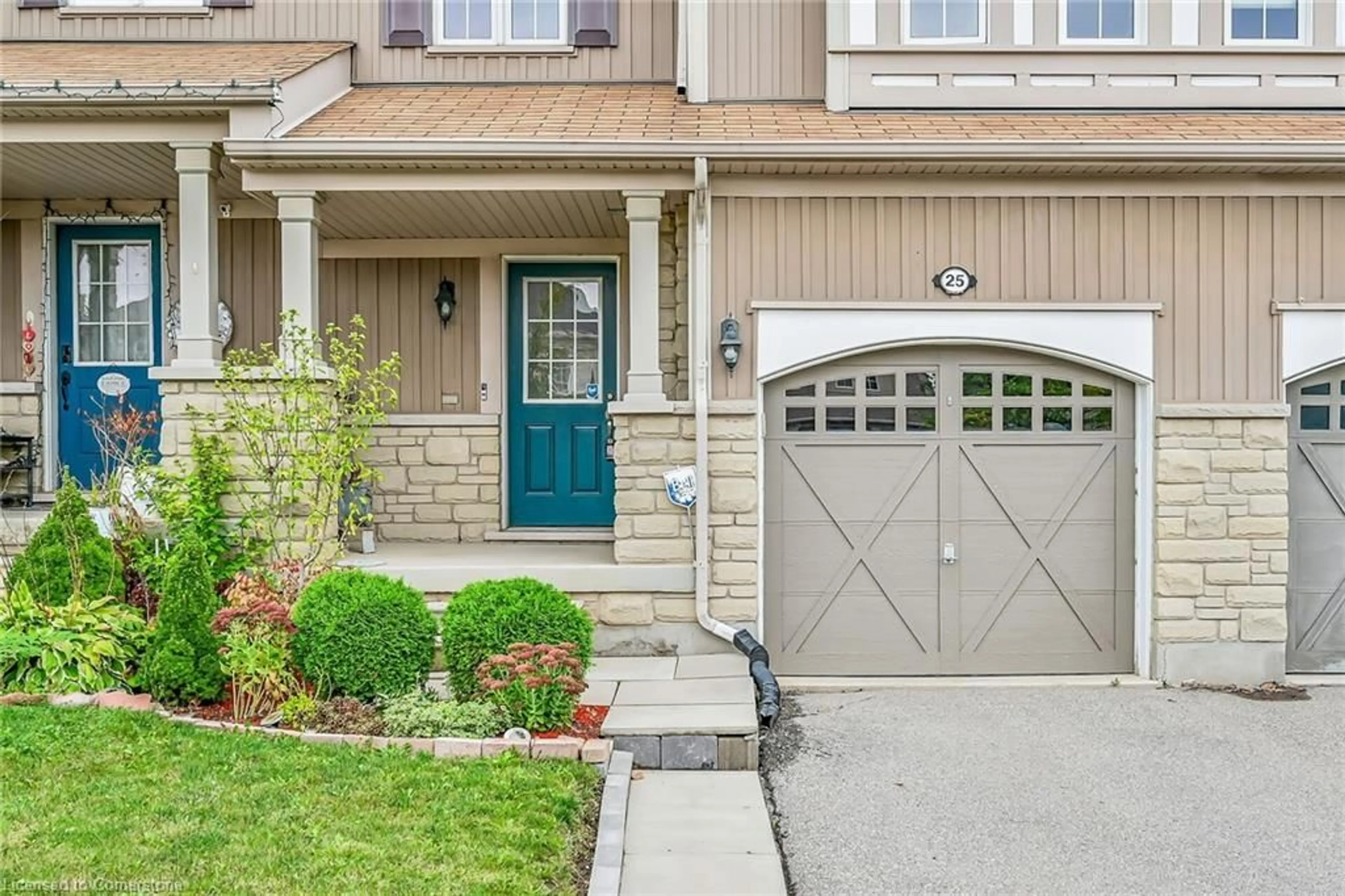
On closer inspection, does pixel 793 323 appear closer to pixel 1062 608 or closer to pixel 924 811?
pixel 1062 608

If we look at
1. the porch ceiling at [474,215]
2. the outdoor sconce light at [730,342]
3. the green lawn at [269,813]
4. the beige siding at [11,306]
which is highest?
the porch ceiling at [474,215]

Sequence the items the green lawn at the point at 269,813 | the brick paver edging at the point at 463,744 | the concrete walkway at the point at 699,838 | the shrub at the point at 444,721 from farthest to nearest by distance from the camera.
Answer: the shrub at the point at 444,721
the brick paver edging at the point at 463,744
the concrete walkway at the point at 699,838
the green lawn at the point at 269,813

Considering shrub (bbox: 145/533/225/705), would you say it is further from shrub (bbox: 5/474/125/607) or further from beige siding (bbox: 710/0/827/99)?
beige siding (bbox: 710/0/827/99)

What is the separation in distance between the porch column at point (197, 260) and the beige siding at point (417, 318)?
158 cm

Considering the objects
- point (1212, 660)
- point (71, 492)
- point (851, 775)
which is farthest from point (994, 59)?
point (71, 492)

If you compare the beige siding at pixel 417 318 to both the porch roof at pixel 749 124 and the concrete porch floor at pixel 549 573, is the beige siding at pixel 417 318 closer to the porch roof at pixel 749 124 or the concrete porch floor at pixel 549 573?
the porch roof at pixel 749 124

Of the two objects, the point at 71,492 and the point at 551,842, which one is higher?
the point at 71,492

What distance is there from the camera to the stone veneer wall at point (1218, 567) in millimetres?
6203

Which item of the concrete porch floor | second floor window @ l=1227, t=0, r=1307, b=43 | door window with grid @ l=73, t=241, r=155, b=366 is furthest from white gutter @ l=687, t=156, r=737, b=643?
door window with grid @ l=73, t=241, r=155, b=366

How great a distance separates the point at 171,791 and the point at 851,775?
2.93 meters

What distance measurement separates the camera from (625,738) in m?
4.72

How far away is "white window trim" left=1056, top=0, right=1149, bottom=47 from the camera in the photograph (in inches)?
267

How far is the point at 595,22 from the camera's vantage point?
7.92 metres

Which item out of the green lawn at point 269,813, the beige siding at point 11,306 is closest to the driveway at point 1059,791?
the green lawn at point 269,813
